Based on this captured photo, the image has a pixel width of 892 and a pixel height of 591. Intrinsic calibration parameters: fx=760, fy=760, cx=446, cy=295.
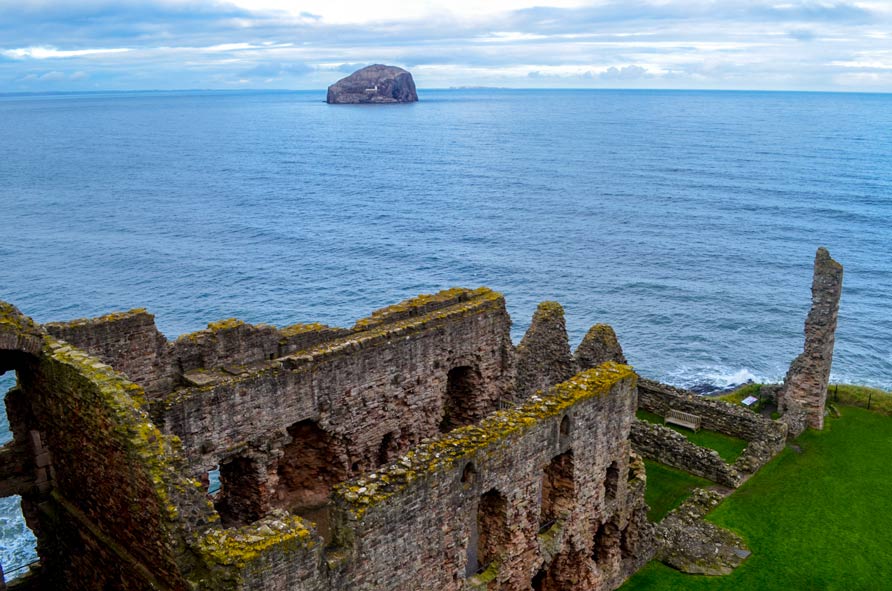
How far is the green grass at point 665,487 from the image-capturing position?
25406 millimetres

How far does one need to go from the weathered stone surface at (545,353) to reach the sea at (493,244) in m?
19.0

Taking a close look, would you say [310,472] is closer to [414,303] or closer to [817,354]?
[414,303]

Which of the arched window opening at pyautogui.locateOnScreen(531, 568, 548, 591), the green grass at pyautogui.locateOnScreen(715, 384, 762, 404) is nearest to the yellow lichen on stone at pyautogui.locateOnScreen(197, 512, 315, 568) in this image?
the arched window opening at pyautogui.locateOnScreen(531, 568, 548, 591)

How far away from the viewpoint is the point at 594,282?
63500mm

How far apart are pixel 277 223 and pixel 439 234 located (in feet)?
62.3

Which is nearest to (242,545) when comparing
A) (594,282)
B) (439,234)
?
(594,282)

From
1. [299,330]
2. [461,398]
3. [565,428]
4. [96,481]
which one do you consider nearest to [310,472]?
[299,330]

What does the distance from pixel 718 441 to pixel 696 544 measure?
320 inches

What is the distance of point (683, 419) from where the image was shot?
31.1 metres

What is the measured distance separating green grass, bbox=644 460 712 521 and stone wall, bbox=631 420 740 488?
260 mm

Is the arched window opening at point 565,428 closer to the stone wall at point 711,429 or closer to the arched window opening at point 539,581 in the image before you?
the arched window opening at point 539,581

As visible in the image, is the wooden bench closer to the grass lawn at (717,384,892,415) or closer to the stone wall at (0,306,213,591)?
the grass lawn at (717,384,892,415)

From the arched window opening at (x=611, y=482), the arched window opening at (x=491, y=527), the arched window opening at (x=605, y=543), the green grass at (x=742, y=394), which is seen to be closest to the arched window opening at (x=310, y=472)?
the arched window opening at (x=491, y=527)

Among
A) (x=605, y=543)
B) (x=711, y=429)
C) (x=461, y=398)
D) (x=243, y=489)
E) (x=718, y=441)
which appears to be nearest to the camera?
(x=243, y=489)
